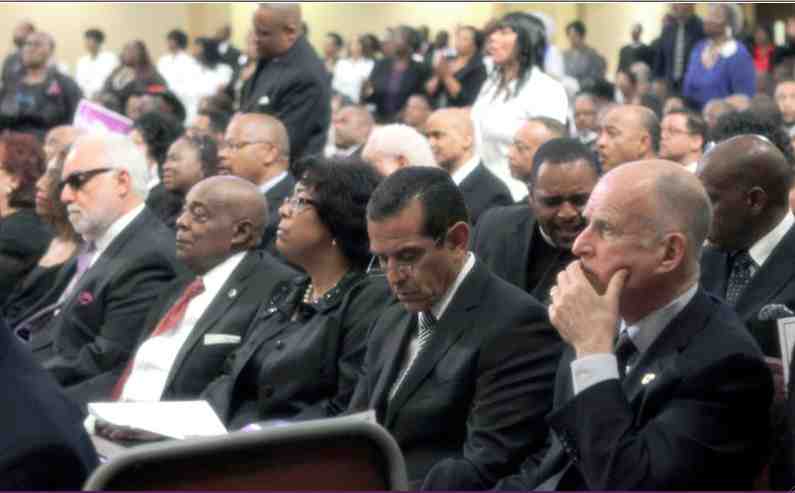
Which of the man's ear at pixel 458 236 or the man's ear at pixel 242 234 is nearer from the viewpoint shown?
the man's ear at pixel 458 236

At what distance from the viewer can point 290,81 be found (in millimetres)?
7453

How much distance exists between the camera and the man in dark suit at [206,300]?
15.4 feet

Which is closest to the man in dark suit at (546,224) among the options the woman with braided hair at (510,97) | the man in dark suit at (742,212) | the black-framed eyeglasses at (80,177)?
the man in dark suit at (742,212)

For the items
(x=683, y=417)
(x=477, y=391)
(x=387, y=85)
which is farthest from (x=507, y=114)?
(x=387, y=85)

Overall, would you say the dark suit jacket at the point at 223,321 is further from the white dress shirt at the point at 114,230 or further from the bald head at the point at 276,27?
the bald head at the point at 276,27

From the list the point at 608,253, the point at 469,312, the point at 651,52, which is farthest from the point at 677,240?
the point at 651,52

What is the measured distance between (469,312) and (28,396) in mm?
1655

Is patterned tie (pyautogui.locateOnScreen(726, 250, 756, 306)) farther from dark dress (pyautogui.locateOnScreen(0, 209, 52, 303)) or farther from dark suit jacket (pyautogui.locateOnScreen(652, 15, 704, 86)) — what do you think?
dark suit jacket (pyautogui.locateOnScreen(652, 15, 704, 86))

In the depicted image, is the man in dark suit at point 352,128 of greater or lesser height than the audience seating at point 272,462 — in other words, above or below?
below

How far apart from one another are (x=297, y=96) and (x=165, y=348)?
2.87 meters

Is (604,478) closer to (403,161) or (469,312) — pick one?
(469,312)

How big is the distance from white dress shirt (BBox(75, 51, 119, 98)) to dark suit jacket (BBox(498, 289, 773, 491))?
50.6 ft

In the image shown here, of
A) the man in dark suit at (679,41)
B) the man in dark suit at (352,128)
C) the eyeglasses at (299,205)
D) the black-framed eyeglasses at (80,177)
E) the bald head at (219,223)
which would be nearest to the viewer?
the eyeglasses at (299,205)

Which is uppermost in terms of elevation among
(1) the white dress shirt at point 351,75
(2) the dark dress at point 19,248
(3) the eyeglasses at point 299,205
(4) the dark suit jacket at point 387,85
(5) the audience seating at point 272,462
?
(5) the audience seating at point 272,462
